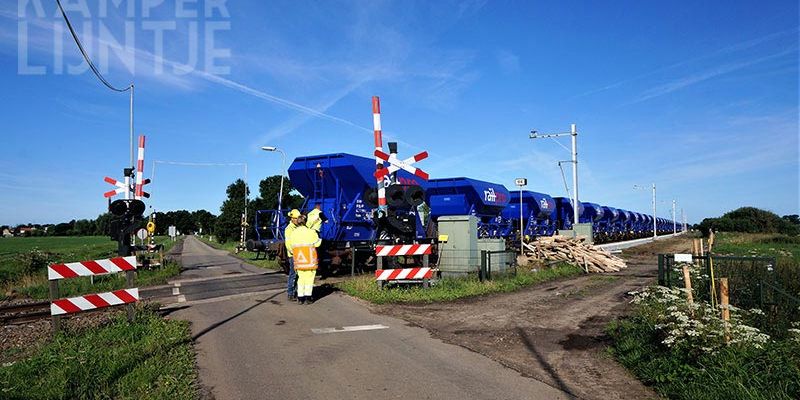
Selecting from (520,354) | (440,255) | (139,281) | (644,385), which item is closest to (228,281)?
(139,281)

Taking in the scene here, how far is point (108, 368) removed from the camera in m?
5.48

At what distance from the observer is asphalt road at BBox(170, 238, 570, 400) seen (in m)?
4.92

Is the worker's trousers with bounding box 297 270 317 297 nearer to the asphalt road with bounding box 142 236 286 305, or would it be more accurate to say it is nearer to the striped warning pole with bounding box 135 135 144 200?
the asphalt road with bounding box 142 236 286 305

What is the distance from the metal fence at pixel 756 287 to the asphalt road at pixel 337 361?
3.88 m

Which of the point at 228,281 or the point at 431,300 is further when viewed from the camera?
the point at 228,281

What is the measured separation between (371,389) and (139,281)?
42.6 ft

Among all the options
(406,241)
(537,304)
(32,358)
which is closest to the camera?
(32,358)

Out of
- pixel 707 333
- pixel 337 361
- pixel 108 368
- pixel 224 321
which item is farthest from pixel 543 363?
pixel 224 321

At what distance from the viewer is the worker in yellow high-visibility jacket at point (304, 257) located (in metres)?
9.99

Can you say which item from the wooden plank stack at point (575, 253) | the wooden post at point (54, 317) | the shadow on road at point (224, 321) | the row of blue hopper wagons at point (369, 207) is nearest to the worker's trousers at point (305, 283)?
the shadow on road at point (224, 321)

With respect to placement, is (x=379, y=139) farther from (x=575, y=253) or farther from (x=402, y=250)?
(x=575, y=253)

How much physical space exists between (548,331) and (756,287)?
3.95 m

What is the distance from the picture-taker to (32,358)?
598 cm

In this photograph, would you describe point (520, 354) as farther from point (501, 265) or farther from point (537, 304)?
point (501, 265)
